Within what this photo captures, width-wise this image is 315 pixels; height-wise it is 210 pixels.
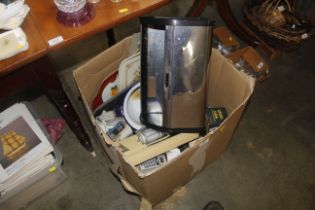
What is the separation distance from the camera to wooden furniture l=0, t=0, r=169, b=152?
919 mm

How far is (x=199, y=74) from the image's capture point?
103 centimetres

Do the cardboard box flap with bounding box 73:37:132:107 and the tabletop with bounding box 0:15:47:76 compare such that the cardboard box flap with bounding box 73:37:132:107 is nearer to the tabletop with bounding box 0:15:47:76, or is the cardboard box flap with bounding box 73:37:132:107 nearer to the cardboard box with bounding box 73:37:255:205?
the cardboard box with bounding box 73:37:255:205

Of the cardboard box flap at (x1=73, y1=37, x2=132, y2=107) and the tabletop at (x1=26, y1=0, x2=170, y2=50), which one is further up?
the tabletop at (x1=26, y1=0, x2=170, y2=50)

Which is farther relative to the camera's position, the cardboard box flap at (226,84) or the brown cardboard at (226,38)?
the brown cardboard at (226,38)

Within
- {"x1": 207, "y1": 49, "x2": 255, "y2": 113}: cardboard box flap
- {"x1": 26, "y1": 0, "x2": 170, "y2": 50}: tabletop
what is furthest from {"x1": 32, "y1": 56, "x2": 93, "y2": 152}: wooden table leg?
{"x1": 207, "y1": 49, "x2": 255, "y2": 113}: cardboard box flap

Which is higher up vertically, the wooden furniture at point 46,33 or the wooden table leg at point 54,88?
the wooden furniture at point 46,33

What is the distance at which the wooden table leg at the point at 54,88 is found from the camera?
101 centimetres

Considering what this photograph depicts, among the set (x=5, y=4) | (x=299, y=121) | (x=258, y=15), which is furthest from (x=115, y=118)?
(x=258, y=15)

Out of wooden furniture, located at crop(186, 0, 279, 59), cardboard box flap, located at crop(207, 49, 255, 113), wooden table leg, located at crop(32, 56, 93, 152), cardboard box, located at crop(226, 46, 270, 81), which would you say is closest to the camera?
wooden table leg, located at crop(32, 56, 93, 152)

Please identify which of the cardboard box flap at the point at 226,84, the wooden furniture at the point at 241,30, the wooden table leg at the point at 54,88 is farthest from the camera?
the wooden furniture at the point at 241,30

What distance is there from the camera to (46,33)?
964 mm

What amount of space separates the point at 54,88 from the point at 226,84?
717 millimetres

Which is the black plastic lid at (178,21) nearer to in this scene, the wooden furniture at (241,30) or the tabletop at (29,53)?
A: the tabletop at (29,53)

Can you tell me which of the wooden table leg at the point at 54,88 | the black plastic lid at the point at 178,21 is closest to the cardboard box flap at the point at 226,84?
the black plastic lid at the point at 178,21
